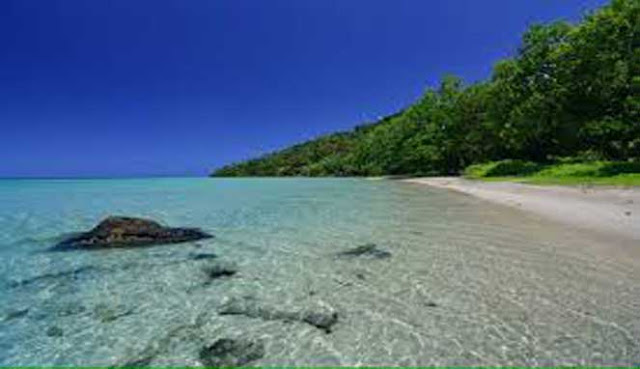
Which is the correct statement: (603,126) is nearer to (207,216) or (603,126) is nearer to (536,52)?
(536,52)

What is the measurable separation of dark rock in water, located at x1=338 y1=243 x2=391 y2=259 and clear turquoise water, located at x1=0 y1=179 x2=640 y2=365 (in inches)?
12.5

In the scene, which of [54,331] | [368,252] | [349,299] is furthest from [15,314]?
[368,252]

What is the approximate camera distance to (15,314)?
7.09 m

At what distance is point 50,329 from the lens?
253 inches

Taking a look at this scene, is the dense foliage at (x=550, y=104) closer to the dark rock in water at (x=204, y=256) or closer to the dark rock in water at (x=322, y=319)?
the dark rock in water at (x=204, y=256)

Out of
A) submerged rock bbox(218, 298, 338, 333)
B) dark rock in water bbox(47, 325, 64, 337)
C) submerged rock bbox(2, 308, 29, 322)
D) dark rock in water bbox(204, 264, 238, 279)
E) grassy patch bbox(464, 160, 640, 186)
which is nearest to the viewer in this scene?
dark rock in water bbox(47, 325, 64, 337)

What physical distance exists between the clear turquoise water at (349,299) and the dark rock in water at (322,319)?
0.40 ft

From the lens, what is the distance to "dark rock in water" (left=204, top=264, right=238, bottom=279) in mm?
9195

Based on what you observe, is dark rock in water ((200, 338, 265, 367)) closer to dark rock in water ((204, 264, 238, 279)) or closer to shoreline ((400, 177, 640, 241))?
dark rock in water ((204, 264, 238, 279))

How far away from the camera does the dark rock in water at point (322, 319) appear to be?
6286 mm

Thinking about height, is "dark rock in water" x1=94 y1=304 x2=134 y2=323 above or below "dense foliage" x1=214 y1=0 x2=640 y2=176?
below

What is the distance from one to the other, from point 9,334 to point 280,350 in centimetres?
374

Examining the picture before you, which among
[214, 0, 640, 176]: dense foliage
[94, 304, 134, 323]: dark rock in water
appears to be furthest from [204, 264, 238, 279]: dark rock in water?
[214, 0, 640, 176]: dense foliage

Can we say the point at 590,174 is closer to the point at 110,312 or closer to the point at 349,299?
the point at 349,299
